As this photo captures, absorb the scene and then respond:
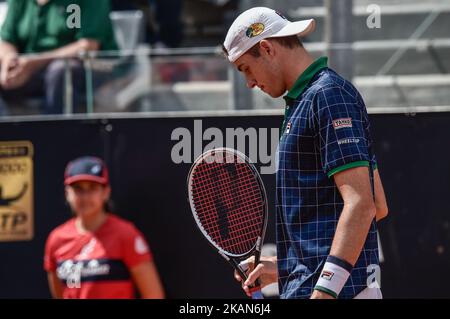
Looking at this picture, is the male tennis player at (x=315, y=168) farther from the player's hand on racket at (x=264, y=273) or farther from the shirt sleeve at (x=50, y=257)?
the shirt sleeve at (x=50, y=257)

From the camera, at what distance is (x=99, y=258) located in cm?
574

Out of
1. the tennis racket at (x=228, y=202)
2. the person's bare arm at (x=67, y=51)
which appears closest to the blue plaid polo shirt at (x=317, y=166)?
the tennis racket at (x=228, y=202)

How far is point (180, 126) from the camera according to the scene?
591 cm

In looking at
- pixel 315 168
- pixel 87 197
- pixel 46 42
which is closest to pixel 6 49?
pixel 46 42

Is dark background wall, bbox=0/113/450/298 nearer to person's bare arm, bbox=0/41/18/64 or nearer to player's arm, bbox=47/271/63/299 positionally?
player's arm, bbox=47/271/63/299

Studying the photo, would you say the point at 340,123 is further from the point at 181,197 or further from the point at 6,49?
the point at 6,49

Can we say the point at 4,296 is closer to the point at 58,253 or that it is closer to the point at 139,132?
the point at 58,253

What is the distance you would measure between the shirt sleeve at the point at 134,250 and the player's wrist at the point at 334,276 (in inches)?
105

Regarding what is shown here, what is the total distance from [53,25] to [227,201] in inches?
116

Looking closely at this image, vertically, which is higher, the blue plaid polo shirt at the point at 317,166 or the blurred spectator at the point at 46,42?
the blurred spectator at the point at 46,42

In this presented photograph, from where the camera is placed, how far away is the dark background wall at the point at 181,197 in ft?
18.7

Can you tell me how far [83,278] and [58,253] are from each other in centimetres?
26

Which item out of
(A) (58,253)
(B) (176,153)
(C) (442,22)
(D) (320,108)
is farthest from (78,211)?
(D) (320,108)

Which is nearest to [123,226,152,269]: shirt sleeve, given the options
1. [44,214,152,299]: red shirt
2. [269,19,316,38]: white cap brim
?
[44,214,152,299]: red shirt
